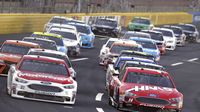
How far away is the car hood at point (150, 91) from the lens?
18547mm

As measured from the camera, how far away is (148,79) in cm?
1964

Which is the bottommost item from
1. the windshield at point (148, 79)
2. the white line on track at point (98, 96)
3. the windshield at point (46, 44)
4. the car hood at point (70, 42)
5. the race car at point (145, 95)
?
the car hood at point (70, 42)

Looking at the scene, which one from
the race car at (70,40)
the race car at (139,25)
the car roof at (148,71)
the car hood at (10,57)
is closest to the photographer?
the car roof at (148,71)

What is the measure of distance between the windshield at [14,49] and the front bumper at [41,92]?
19.4 feet

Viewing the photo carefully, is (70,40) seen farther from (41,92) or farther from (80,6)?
(80,6)

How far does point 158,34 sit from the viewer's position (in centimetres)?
4762

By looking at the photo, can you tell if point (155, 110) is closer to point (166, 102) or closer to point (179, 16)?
point (166, 102)

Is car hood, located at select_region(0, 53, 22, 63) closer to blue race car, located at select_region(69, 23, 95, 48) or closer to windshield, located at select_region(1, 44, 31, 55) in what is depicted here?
windshield, located at select_region(1, 44, 31, 55)

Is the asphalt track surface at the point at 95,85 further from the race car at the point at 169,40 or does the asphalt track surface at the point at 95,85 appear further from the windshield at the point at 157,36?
the windshield at the point at 157,36

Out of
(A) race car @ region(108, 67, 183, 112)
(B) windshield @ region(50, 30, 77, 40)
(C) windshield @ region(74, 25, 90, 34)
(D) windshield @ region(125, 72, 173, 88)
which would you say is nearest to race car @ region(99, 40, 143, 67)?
(B) windshield @ region(50, 30, 77, 40)

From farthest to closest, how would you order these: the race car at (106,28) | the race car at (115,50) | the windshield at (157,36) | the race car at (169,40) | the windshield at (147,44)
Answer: the race car at (106,28), the race car at (169,40), the windshield at (157,36), the windshield at (147,44), the race car at (115,50)

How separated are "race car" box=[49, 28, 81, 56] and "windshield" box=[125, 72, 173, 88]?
1617 centimetres

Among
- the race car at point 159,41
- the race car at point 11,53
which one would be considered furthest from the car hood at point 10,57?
the race car at point 159,41

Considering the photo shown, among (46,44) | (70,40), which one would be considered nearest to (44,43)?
(46,44)
